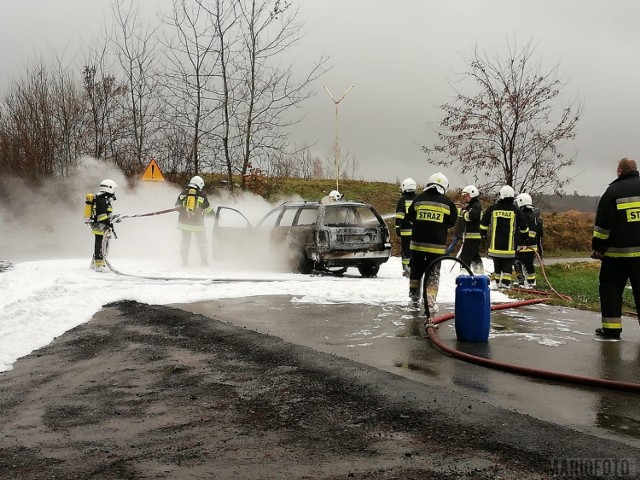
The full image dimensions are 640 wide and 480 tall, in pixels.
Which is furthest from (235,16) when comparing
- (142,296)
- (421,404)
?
(421,404)

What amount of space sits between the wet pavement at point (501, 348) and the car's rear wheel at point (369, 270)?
164 inches

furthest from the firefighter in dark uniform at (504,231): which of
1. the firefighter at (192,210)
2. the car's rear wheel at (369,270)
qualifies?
the firefighter at (192,210)

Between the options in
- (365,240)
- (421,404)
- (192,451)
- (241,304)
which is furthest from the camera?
(365,240)

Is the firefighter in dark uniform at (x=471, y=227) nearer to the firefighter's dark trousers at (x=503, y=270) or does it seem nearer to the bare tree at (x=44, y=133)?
the firefighter's dark trousers at (x=503, y=270)

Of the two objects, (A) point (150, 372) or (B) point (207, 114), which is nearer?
(A) point (150, 372)

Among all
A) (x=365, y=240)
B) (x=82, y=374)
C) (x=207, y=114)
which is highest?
(x=207, y=114)

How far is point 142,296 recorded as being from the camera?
1045cm

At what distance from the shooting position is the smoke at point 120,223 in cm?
1579

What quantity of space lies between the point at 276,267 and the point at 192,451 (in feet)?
36.6

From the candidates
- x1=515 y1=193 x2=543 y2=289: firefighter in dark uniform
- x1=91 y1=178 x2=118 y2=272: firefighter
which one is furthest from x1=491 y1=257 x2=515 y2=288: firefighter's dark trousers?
x1=91 y1=178 x2=118 y2=272: firefighter

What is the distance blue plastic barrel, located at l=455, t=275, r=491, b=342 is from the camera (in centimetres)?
689

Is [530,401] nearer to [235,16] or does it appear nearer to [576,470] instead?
[576,470]

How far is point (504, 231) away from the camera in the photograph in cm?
1237

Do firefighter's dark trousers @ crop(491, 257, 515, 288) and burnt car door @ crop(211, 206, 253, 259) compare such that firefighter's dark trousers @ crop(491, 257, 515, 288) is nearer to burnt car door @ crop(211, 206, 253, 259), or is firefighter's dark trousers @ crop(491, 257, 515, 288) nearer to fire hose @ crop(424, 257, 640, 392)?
fire hose @ crop(424, 257, 640, 392)
